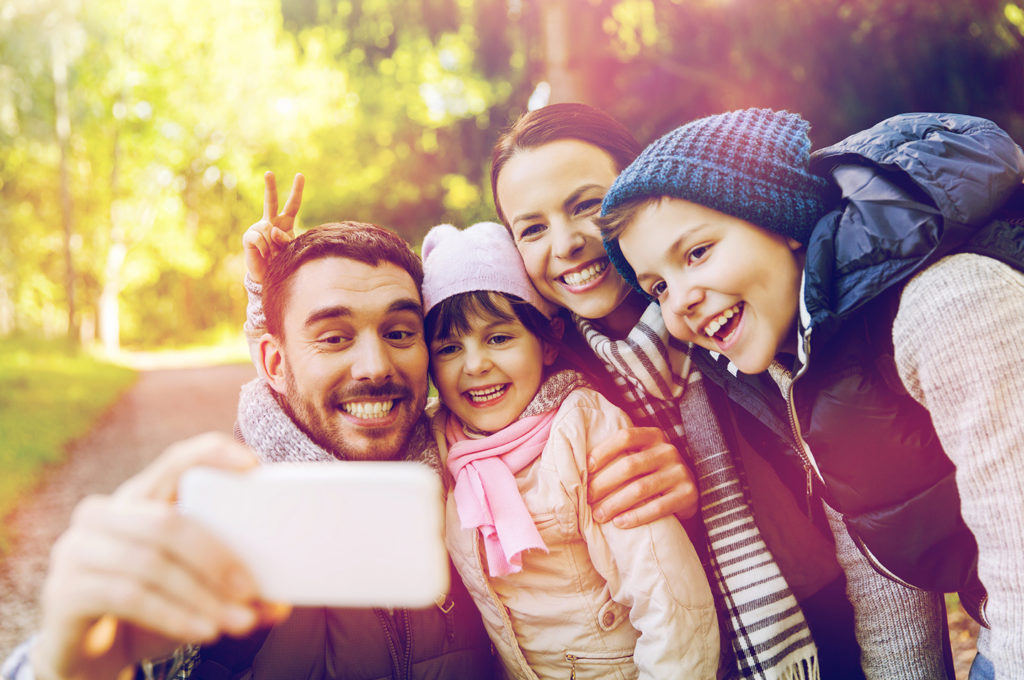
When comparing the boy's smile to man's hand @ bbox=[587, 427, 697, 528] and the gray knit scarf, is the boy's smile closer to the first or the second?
man's hand @ bbox=[587, 427, 697, 528]

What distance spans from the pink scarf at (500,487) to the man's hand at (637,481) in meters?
0.20

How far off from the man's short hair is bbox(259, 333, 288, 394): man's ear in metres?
0.03

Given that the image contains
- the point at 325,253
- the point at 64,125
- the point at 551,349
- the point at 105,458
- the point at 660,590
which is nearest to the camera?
the point at 660,590

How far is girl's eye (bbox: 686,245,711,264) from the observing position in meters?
1.85

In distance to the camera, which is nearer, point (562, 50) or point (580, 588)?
point (580, 588)

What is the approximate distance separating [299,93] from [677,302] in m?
19.4

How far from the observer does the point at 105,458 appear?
28.1 feet

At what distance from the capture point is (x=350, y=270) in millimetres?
2230

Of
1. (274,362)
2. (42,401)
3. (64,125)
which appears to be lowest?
(274,362)

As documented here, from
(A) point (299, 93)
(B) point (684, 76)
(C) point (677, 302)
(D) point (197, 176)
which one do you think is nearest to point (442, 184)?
(B) point (684, 76)

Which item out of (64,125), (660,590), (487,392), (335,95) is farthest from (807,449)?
(64,125)

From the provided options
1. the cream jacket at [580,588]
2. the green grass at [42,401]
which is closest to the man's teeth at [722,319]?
the cream jacket at [580,588]

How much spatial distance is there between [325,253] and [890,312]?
62.7 inches

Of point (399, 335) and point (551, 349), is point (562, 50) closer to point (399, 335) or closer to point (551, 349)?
point (551, 349)
